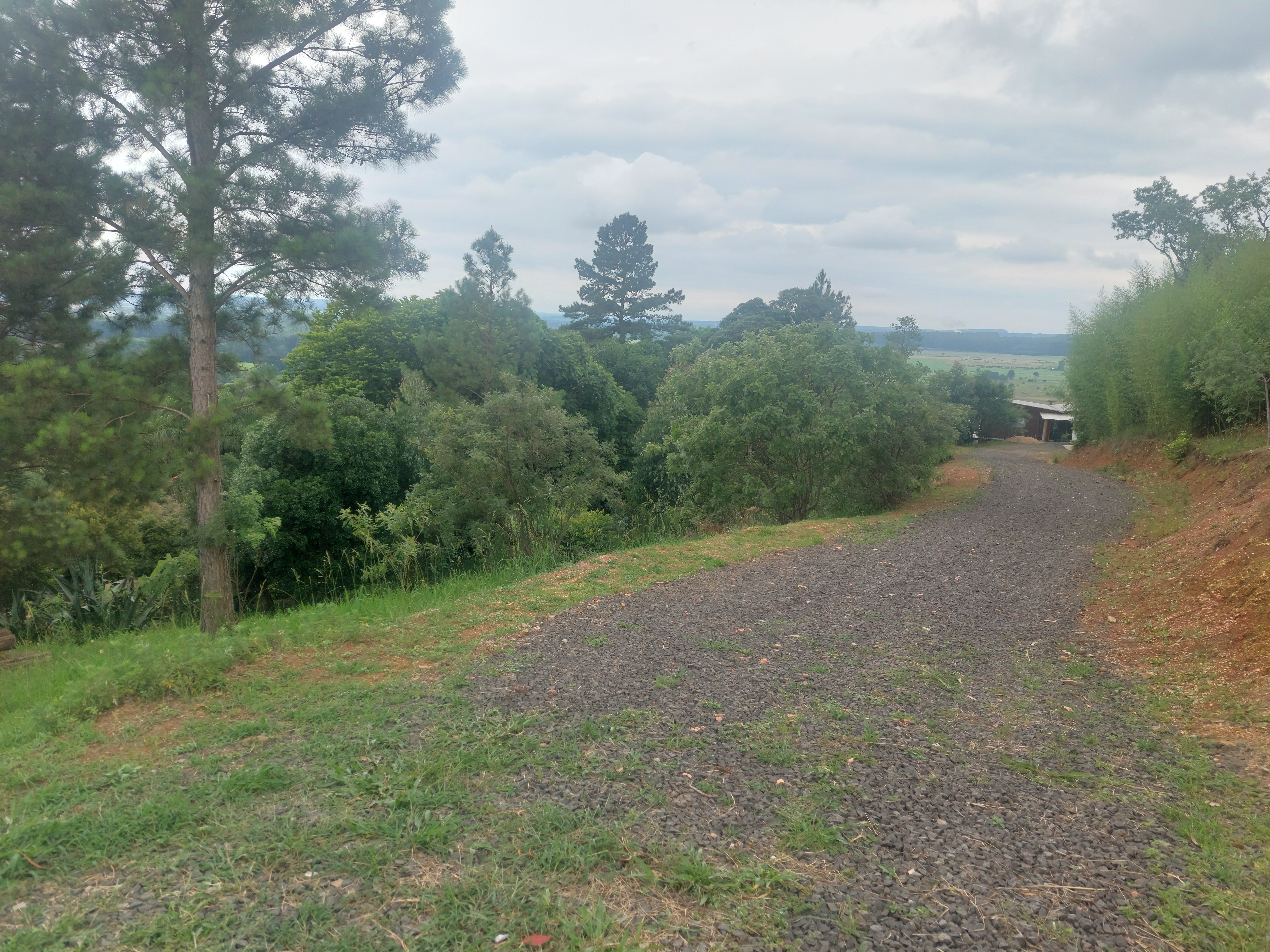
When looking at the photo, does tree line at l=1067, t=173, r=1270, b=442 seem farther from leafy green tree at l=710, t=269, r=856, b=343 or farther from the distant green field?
leafy green tree at l=710, t=269, r=856, b=343

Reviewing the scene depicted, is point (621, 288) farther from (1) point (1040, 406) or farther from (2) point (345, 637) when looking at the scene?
(2) point (345, 637)

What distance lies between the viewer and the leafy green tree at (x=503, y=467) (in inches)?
483

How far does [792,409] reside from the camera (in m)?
13.7

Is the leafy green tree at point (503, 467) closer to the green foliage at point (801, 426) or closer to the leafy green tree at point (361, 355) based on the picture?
the green foliage at point (801, 426)

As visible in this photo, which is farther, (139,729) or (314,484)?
→ (314,484)

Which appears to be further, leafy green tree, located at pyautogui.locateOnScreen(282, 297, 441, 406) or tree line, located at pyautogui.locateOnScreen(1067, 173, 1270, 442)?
leafy green tree, located at pyautogui.locateOnScreen(282, 297, 441, 406)

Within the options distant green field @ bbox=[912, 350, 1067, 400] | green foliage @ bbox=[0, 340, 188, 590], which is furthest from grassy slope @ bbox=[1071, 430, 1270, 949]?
distant green field @ bbox=[912, 350, 1067, 400]

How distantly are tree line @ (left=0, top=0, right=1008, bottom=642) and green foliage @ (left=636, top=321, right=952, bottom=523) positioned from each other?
51 millimetres

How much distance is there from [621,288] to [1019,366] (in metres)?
114

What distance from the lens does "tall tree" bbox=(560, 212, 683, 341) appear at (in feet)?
154

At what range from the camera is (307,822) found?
9.46ft

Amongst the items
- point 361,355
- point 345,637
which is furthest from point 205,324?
point 361,355

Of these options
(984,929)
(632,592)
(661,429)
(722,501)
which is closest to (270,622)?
(632,592)

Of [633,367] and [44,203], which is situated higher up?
[633,367]
